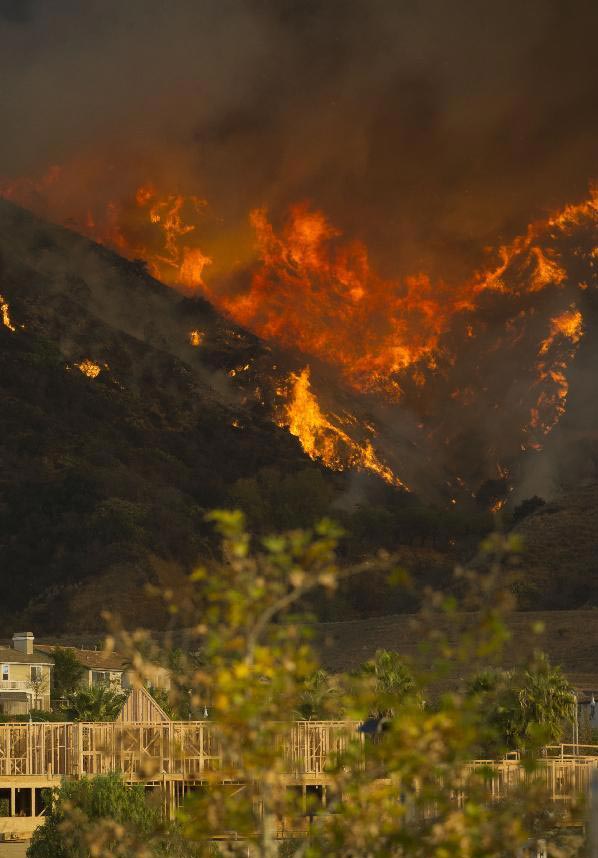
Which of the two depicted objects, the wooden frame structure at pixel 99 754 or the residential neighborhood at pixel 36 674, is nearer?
the wooden frame structure at pixel 99 754

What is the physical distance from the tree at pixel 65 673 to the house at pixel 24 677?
1.84ft

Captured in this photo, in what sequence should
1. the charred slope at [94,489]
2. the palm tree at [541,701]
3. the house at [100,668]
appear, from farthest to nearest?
the charred slope at [94,489], the house at [100,668], the palm tree at [541,701]

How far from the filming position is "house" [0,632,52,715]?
8075 centimetres

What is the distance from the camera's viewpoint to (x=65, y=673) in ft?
290

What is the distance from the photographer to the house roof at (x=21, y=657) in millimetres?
87312

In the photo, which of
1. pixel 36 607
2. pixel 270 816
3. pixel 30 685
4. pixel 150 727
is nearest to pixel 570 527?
pixel 36 607

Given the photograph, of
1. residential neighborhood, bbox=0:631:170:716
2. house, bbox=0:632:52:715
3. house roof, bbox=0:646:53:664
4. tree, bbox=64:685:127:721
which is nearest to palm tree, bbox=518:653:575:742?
tree, bbox=64:685:127:721

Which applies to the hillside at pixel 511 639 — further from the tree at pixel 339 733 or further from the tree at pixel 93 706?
the tree at pixel 339 733

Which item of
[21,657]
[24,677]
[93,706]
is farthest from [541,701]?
[21,657]

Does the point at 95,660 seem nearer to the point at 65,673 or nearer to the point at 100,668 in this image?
the point at 100,668

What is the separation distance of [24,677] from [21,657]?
2622 mm

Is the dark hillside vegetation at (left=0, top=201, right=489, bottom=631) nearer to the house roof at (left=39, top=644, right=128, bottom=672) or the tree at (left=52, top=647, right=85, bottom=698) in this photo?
the house roof at (left=39, top=644, right=128, bottom=672)

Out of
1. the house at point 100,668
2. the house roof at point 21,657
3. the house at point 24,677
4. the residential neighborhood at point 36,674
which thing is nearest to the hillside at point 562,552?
the house at point 100,668

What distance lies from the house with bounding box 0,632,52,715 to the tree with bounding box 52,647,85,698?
0.56 meters
